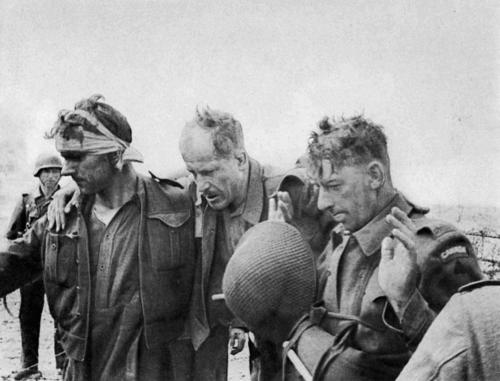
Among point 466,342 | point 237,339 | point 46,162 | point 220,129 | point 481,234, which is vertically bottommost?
point 237,339

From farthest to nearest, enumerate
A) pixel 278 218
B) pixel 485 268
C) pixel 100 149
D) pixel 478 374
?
pixel 485 268 < pixel 100 149 < pixel 278 218 < pixel 478 374

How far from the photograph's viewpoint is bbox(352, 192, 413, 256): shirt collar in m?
3.18

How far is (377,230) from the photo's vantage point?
3207 millimetres

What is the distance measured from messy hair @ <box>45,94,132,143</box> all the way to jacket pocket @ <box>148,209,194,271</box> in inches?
19.7

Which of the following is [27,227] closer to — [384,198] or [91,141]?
[91,141]

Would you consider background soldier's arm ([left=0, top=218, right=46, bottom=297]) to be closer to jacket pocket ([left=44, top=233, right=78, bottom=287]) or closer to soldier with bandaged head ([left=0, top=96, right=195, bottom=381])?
soldier with bandaged head ([left=0, top=96, right=195, bottom=381])

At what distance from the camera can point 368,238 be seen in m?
3.19

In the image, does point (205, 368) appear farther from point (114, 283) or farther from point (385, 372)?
point (385, 372)

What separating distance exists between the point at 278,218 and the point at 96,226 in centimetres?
154

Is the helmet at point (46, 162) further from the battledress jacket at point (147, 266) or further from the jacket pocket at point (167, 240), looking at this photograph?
the jacket pocket at point (167, 240)

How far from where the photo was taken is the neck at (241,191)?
14.6 feet

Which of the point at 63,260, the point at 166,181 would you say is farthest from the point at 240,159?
the point at 63,260

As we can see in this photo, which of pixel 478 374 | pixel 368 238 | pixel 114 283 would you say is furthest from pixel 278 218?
pixel 478 374

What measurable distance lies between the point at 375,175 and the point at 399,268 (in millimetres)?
537
